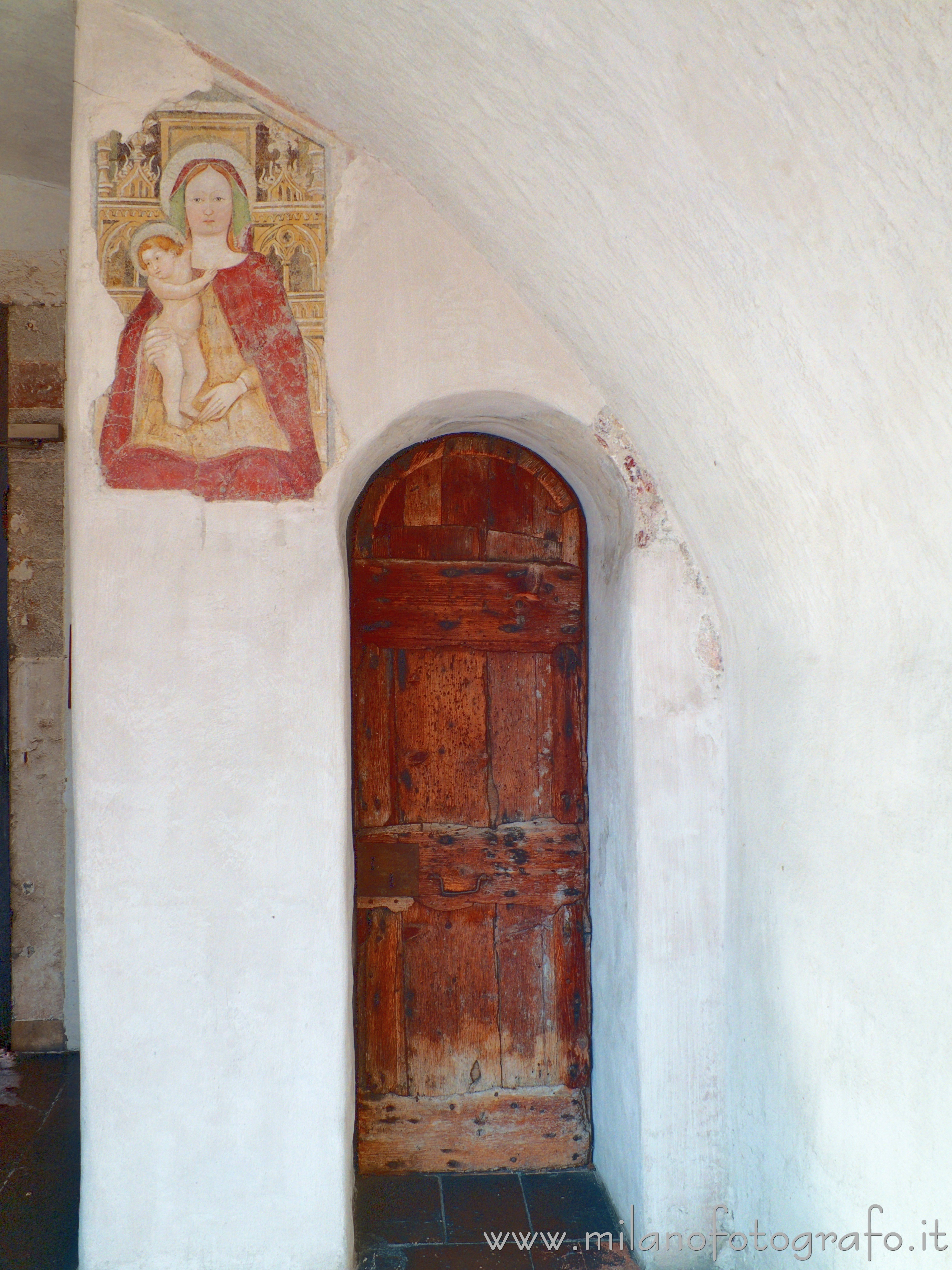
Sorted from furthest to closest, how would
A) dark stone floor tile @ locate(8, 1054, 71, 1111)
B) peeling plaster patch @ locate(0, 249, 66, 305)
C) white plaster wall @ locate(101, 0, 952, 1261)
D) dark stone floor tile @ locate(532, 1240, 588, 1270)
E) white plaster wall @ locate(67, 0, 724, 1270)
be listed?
peeling plaster patch @ locate(0, 249, 66, 305), dark stone floor tile @ locate(8, 1054, 71, 1111), dark stone floor tile @ locate(532, 1240, 588, 1270), white plaster wall @ locate(67, 0, 724, 1270), white plaster wall @ locate(101, 0, 952, 1261)

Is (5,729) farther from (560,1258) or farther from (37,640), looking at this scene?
(560,1258)

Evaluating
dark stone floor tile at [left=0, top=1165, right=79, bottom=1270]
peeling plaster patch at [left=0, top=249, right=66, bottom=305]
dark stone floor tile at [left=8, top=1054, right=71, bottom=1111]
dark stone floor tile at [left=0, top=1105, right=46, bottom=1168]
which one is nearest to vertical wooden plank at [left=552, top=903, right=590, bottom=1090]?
dark stone floor tile at [left=0, top=1165, right=79, bottom=1270]

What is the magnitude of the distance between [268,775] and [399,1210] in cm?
151

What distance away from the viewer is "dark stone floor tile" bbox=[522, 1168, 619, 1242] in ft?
9.60

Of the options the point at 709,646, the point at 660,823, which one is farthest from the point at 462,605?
the point at 660,823

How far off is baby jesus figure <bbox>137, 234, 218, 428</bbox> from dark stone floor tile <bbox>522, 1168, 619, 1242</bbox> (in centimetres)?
266

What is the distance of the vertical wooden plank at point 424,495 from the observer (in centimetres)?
326

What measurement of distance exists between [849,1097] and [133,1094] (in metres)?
1.87

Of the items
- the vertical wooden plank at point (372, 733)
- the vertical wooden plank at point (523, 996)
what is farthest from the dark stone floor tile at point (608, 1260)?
the vertical wooden plank at point (372, 733)

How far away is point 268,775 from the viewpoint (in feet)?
8.87

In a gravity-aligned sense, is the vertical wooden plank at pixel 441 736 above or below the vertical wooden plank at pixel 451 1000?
above

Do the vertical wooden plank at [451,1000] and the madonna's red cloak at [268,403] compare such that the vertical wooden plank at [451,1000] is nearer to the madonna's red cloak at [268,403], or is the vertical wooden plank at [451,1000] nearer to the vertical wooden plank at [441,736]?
the vertical wooden plank at [441,736]

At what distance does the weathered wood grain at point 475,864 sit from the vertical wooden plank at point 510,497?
41.2 inches

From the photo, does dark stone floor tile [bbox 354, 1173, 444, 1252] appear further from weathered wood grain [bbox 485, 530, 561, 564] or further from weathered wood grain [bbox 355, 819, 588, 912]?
weathered wood grain [bbox 485, 530, 561, 564]
